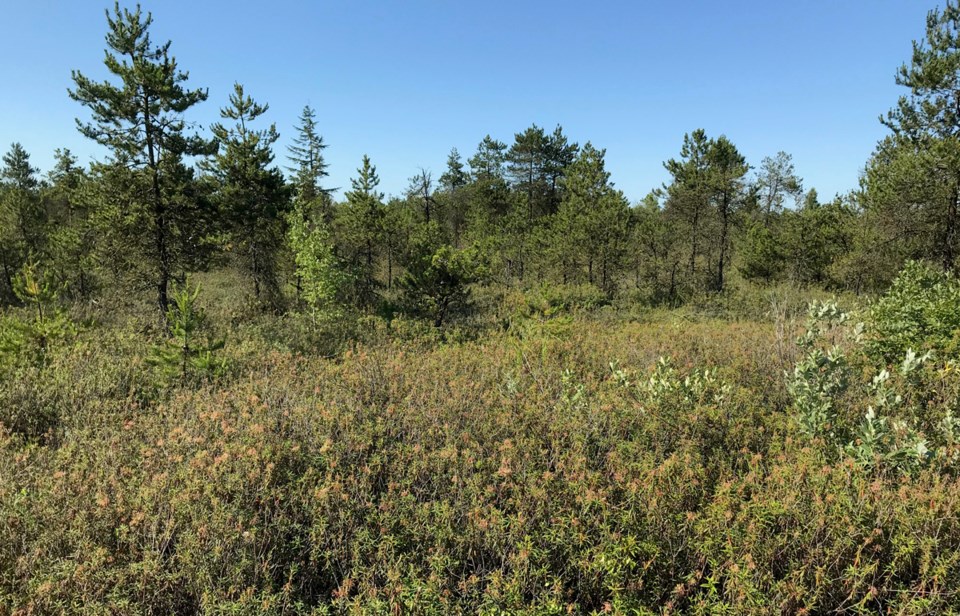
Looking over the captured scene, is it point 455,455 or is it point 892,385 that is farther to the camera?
point 892,385

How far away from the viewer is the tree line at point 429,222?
1280 centimetres

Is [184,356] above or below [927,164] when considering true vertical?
below

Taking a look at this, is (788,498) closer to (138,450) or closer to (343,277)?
(138,450)

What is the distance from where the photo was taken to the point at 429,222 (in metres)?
23.0

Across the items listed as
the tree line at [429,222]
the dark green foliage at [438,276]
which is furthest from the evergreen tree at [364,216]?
the dark green foliage at [438,276]

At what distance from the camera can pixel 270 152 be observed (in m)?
18.0

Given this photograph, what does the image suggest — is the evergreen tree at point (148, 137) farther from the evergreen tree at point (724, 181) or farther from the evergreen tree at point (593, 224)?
the evergreen tree at point (724, 181)

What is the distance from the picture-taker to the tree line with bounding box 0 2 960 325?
1280 centimetres

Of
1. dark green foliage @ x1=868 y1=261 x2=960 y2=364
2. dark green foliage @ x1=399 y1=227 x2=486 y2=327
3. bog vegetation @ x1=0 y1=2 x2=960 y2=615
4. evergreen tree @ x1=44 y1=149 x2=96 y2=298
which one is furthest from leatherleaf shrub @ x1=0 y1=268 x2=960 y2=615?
evergreen tree @ x1=44 y1=149 x2=96 y2=298

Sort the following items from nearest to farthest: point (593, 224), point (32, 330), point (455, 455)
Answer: point (455, 455), point (32, 330), point (593, 224)

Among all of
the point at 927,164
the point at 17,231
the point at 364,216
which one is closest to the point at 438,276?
the point at 364,216

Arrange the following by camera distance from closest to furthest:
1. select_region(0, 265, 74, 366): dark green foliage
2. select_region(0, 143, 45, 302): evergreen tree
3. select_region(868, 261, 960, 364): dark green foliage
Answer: select_region(868, 261, 960, 364): dark green foliage
select_region(0, 265, 74, 366): dark green foliage
select_region(0, 143, 45, 302): evergreen tree

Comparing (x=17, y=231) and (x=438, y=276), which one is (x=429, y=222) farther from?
(x=17, y=231)

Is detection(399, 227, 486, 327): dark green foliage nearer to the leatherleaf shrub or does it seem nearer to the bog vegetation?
the bog vegetation
